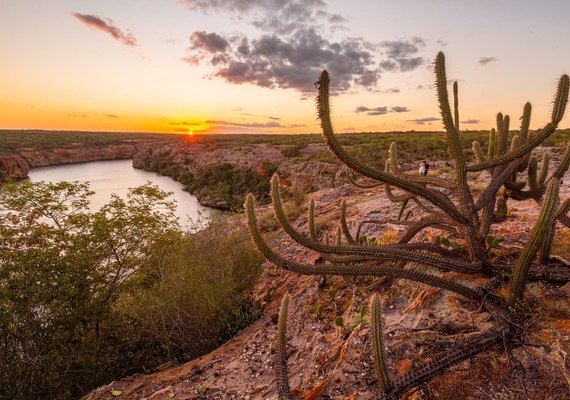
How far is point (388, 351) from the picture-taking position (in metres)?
3.22

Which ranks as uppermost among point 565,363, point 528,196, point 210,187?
point 528,196

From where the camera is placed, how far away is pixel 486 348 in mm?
2650

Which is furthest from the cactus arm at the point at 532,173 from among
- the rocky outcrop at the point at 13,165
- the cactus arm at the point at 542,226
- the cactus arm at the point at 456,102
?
the rocky outcrop at the point at 13,165

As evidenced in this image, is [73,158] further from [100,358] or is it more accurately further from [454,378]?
[454,378]

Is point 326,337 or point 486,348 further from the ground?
point 486,348

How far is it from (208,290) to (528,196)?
5.67 meters

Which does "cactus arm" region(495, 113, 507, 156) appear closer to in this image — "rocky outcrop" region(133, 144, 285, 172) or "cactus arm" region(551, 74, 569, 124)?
"cactus arm" region(551, 74, 569, 124)

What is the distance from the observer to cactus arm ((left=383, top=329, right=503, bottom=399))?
2.47 meters

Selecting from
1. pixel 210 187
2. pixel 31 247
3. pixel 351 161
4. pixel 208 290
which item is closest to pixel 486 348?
pixel 351 161

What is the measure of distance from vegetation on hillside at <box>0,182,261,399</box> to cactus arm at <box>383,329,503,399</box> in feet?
15.1

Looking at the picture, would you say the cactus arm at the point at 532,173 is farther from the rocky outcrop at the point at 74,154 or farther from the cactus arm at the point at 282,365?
the rocky outcrop at the point at 74,154

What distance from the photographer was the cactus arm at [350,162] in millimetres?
2648

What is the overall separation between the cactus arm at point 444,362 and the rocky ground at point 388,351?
107 millimetres

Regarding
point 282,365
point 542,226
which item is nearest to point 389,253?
point 542,226
